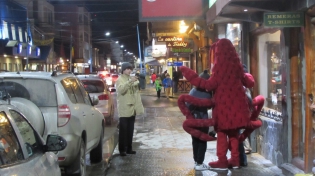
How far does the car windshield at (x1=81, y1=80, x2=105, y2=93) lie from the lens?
14.2 meters

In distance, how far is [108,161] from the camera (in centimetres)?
837

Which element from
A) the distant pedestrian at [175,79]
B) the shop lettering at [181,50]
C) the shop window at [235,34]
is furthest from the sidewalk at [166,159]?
the distant pedestrian at [175,79]

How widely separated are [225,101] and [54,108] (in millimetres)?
2595

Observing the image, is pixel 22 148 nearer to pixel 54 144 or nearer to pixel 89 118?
pixel 54 144

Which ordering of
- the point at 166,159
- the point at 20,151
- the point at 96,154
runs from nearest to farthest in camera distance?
the point at 20,151, the point at 96,154, the point at 166,159

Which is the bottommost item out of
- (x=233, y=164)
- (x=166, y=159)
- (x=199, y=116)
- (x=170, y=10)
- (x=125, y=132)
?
(x=166, y=159)

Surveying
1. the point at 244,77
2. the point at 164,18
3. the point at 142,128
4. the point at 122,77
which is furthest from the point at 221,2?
the point at 142,128

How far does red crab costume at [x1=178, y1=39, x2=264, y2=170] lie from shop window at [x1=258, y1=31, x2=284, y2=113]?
1.21 m

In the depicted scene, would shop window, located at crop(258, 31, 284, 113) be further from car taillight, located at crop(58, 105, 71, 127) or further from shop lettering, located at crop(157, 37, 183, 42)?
shop lettering, located at crop(157, 37, 183, 42)

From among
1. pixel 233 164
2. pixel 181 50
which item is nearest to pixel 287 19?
pixel 233 164

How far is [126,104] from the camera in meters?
8.64

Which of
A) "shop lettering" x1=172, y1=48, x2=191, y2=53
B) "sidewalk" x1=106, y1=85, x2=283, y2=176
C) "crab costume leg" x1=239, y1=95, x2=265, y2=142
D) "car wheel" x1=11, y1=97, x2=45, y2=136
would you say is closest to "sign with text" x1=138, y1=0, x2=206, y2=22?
"sidewalk" x1=106, y1=85, x2=283, y2=176

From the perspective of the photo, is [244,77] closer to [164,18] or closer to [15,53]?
[164,18]

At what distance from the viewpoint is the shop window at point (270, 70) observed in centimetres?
798
